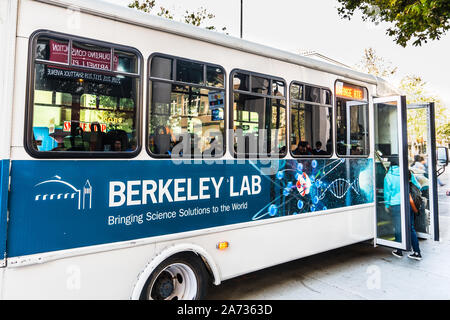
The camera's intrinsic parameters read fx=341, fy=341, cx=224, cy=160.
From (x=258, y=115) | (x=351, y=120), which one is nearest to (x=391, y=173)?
(x=351, y=120)

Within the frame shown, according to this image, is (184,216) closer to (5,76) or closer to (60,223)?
(60,223)

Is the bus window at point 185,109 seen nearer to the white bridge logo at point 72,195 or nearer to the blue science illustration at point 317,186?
the white bridge logo at point 72,195

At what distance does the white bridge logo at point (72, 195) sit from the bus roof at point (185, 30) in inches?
57.4

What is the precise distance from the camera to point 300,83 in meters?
4.66

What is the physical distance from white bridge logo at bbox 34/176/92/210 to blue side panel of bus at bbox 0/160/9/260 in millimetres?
200

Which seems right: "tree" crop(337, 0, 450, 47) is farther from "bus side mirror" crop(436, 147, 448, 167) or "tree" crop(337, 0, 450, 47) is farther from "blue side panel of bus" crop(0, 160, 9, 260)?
"blue side panel of bus" crop(0, 160, 9, 260)

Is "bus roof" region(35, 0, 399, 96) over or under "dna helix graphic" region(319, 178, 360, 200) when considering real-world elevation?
over

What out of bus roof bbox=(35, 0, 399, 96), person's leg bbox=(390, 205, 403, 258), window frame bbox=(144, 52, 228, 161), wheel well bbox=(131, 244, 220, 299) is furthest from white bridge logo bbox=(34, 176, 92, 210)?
person's leg bbox=(390, 205, 403, 258)

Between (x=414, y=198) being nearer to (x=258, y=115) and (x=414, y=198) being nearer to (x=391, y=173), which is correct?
(x=391, y=173)

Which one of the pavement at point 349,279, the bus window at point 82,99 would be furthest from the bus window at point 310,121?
the bus window at point 82,99

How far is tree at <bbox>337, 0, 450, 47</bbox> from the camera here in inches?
290

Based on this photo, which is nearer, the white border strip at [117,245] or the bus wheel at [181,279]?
the white border strip at [117,245]

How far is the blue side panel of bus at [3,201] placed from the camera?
252 cm

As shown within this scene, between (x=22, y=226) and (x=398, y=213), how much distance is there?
17.2ft
